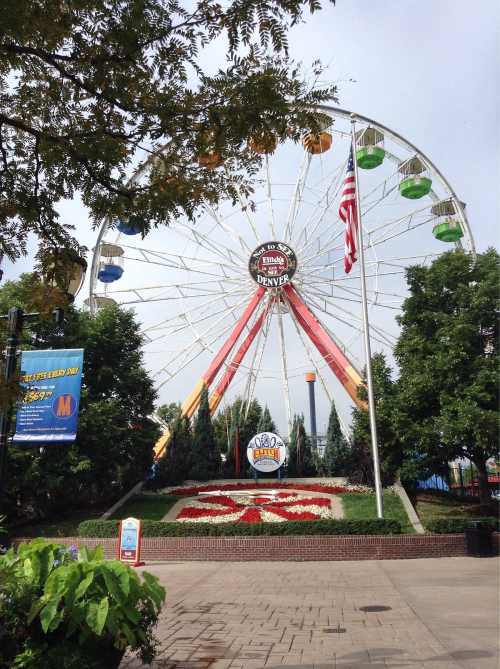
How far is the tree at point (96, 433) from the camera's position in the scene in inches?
829

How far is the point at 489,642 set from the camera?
566cm

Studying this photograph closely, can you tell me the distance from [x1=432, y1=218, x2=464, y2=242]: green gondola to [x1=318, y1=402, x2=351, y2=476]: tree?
10.5 meters

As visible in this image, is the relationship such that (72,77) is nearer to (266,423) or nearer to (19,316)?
(19,316)

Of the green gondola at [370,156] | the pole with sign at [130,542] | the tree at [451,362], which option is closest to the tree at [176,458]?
the tree at [451,362]

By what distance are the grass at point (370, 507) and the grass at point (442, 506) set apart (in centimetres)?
67

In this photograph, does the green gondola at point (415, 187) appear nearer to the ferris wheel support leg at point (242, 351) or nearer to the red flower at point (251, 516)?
the ferris wheel support leg at point (242, 351)

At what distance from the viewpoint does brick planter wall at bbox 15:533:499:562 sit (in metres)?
15.0

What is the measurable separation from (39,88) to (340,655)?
19.7ft

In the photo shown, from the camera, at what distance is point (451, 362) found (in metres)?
19.2

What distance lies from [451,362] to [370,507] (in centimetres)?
629

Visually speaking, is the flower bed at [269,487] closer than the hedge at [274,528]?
No

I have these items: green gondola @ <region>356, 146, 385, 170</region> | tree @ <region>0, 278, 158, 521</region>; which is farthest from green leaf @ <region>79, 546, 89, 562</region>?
green gondola @ <region>356, 146, 385, 170</region>

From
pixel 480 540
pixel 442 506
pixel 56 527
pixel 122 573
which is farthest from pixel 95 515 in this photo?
pixel 122 573

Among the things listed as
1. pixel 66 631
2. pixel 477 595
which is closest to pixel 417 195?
pixel 477 595
